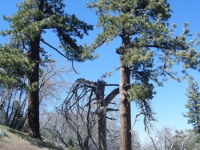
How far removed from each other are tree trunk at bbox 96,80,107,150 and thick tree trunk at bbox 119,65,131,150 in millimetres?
1295

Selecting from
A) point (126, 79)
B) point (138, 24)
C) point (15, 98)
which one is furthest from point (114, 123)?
point (138, 24)

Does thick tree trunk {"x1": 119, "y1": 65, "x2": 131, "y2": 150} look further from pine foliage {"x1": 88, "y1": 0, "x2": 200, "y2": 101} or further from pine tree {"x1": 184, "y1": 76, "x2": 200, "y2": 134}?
pine tree {"x1": 184, "y1": 76, "x2": 200, "y2": 134}

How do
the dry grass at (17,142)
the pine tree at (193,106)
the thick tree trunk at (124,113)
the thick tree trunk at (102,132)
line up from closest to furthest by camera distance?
the dry grass at (17,142)
the thick tree trunk at (124,113)
the thick tree trunk at (102,132)
the pine tree at (193,106)

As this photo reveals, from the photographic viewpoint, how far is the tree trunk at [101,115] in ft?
45.8

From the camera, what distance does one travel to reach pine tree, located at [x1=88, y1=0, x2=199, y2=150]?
12.0 meters

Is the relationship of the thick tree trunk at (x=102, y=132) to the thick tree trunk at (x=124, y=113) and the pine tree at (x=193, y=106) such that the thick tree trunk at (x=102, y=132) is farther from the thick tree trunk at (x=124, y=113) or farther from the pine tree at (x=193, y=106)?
the pine tree at (x=193, y=106)

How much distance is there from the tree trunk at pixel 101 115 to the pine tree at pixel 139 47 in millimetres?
1354

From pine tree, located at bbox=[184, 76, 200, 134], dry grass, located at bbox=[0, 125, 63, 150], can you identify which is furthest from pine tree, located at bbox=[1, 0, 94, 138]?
pine tree, located at bbox=[184, 76, 200, 134]

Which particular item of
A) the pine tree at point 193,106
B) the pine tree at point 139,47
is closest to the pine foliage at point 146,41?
the pine tree at point 139,47

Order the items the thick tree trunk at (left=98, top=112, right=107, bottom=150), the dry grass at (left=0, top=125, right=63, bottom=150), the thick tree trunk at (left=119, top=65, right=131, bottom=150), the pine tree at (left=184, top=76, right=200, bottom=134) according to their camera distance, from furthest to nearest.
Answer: the pine tree at (left=184, top=76, right=200, bottom=134) → the thick tree trunk at (left=98, top=112, right=107, bottom=150) → the thick tree trunk at (left=119, top=65, right=131, bottom=150) → the dry grass at (left=0, top=125, right=63, bottom=150)

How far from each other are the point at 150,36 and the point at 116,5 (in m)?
2.18

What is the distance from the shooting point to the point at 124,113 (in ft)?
41.9

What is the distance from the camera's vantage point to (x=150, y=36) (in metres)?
12.7

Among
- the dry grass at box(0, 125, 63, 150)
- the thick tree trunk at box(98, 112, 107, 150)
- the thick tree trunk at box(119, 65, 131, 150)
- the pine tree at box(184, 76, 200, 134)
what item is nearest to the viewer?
the dry grass at box(0, 125, 63, 150)
